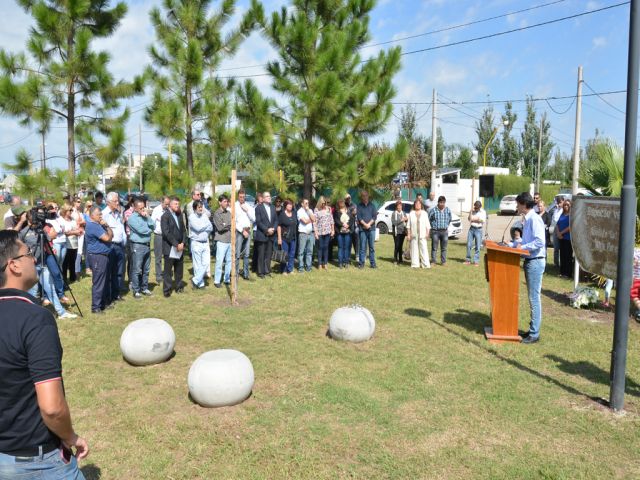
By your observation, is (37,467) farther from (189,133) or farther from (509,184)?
(509,184)

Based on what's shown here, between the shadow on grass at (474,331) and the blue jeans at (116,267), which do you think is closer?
the shadow on grass at (474,331)

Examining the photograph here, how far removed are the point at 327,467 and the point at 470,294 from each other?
23.3 feet

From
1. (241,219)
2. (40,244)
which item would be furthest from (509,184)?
(40,244)

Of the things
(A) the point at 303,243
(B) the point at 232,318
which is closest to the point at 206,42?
(A) the point at 303,243

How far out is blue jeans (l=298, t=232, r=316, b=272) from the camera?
12.7 m

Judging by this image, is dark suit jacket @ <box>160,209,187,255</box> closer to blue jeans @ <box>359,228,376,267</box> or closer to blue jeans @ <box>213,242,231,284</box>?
blue jeans @ <box>213,242,231,284</box>

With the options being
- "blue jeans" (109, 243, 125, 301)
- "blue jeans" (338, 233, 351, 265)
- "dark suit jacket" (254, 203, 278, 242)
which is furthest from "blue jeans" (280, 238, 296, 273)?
"blue jeans" (109, 243, 125, 301)

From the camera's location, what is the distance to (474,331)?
7.76m

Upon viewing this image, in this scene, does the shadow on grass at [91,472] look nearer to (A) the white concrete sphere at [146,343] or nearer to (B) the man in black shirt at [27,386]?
(B) the man in black shirt at [27,386]

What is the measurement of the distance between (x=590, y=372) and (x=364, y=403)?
2.92m

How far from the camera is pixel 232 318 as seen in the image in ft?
27.7

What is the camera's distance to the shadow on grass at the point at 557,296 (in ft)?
32.2

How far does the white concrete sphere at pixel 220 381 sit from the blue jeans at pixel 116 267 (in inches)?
179

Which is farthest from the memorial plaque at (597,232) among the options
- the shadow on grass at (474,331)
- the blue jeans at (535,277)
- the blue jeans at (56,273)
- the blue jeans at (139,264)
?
the blue jeans at (56,273)
